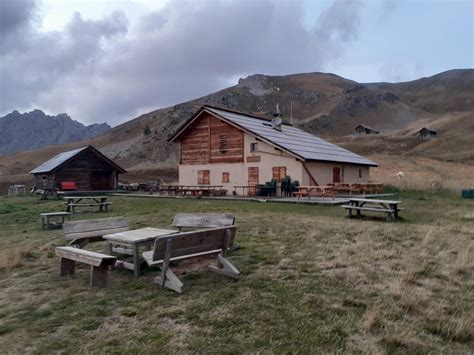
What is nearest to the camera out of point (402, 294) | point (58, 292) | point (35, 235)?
point (402, 294)

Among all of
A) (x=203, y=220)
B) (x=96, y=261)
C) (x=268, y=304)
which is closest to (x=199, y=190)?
(x=203, y=220)

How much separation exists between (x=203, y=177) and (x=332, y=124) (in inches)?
3690

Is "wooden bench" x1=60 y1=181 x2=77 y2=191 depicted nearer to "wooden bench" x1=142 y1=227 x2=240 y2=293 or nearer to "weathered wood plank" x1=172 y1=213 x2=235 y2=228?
"weathered wood plank" x1=172 y1=213 x2=235 y2=228

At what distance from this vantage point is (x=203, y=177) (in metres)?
31.3

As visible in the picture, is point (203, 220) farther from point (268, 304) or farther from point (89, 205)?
point (89, 205)

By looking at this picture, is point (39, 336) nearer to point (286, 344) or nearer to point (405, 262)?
point (286, 344)

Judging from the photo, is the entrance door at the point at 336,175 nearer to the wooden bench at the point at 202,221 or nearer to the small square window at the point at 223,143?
the small square window at the point at 223,143

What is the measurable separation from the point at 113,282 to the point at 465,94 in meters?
200

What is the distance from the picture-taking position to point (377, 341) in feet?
13.2

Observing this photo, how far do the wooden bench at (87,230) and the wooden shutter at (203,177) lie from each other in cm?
2274

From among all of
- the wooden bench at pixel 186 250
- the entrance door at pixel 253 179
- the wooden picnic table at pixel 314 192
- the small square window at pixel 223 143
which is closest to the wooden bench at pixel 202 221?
the wooden bench at pixel 186 250

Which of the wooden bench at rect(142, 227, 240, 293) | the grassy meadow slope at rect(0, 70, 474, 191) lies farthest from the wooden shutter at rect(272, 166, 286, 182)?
the wooden bench at rect(142, 227, 240, 293)

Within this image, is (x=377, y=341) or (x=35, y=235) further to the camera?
(x=35, y=235)

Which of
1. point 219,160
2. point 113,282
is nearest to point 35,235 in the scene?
point 113,282
